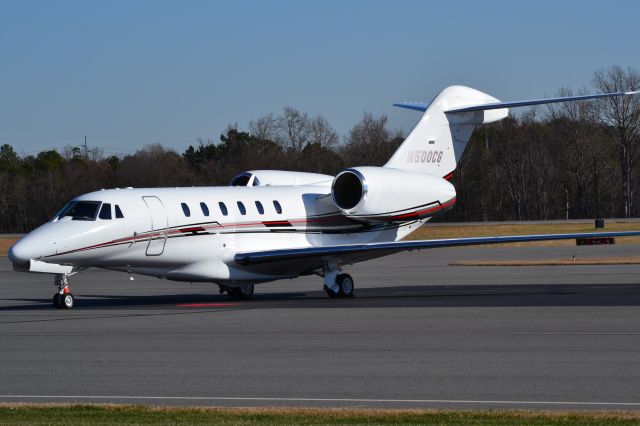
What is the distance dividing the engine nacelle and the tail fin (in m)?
0.82

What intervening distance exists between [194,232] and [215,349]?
9.45m

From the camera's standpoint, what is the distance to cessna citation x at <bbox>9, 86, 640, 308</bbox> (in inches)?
888

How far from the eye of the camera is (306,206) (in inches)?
1046

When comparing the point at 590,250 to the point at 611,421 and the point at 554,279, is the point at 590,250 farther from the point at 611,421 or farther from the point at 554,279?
the point at 611,421

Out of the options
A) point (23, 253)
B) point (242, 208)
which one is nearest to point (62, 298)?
point (23, 253)

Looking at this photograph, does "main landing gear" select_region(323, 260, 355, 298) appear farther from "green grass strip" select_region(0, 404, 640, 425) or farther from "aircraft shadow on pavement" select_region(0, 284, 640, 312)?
"green grass strip" select_region(0, 404, 640, 425)

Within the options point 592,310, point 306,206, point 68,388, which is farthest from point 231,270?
point 68,388

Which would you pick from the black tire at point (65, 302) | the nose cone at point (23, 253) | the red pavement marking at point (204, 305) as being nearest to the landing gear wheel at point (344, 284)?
the red pavement marking at point (204, 305)

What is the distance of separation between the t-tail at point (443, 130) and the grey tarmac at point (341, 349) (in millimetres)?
3846

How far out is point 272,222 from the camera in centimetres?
2564

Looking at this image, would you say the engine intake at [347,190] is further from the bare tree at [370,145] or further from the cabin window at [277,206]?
the bare tree at [370,145]

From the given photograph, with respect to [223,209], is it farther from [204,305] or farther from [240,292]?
[204,305]

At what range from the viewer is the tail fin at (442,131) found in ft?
93.2

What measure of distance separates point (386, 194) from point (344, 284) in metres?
2.94
